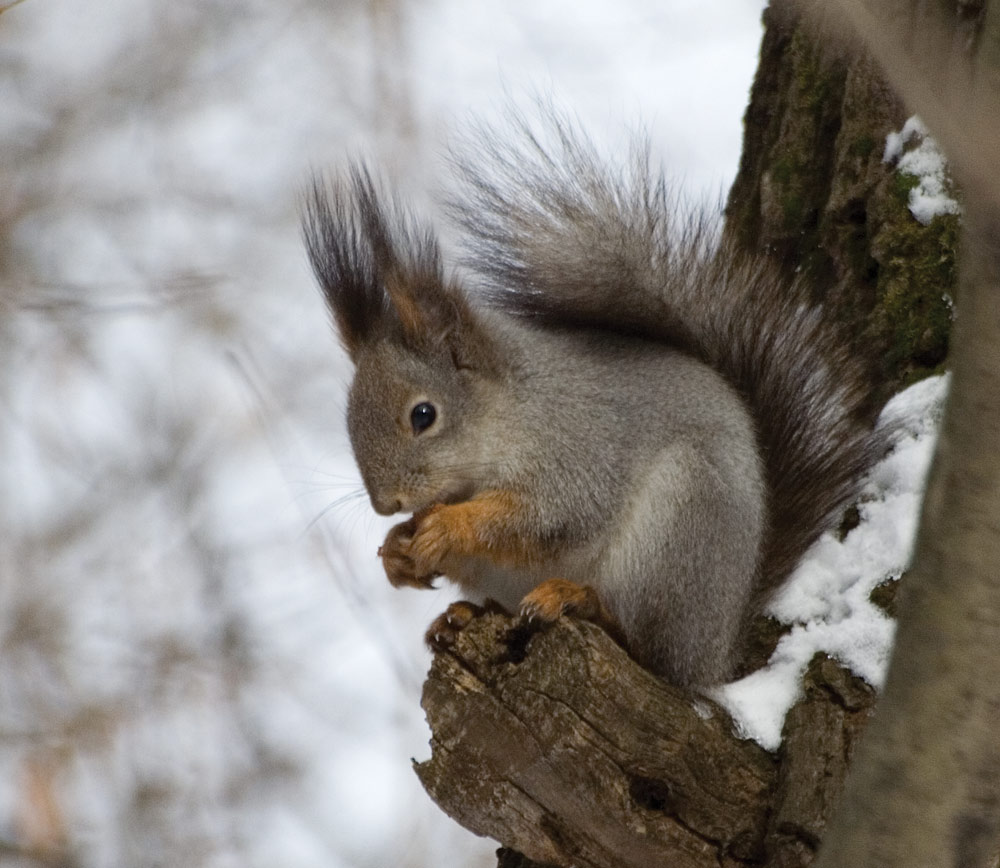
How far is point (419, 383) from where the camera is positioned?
187 cm

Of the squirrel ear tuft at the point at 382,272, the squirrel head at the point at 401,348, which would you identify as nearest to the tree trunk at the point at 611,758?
the squirrel head at the point at 401,348

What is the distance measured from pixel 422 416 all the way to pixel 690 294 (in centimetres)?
44

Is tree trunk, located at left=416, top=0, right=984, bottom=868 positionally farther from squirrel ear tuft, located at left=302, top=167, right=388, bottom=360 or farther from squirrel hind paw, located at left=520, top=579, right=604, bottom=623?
squirrel ear tuft, located at left=302, top=167, right=388, bottom=360

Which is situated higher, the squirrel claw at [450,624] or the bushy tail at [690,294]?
the bushy tail at [690,294]

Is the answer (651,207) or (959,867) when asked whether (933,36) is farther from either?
(651,207)

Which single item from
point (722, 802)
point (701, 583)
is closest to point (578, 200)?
point (701, 583)

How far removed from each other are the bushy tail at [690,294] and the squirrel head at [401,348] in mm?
107

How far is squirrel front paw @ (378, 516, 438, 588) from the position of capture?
1771 mm

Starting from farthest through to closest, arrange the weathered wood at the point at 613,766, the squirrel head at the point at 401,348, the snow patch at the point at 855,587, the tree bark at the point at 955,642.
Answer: the squirrel head at the point at 401,348, the snow patch at the point at 855,587, the weathered wood at the point at 613,766, the tree bark at the point at 955,642

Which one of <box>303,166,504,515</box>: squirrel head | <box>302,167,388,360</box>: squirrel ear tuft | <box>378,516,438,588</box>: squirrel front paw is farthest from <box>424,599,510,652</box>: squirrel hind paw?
<box>302,167,388,360</box>: squirrel ear tuft

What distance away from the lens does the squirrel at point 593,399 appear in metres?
1.71

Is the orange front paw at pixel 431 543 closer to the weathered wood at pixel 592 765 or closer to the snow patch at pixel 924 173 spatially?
the weathered wood at pixel 592 765

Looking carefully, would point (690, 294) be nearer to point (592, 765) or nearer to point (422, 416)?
point (422, 416)

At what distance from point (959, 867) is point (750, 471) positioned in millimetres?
963
